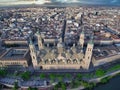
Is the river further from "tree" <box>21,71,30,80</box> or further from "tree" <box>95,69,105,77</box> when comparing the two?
"tree" <box>21,71,30,80</box>

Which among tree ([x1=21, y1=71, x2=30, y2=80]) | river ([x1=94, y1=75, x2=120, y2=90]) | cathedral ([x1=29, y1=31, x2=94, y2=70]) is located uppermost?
cathedral ([x1=29, y1=31, x2=94, y2=70])

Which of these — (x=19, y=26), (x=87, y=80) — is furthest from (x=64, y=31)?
(x=87, y=80)

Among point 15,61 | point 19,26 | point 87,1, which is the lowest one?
point 15,61

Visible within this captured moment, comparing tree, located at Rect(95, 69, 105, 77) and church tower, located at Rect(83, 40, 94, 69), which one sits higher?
church tower, located at Rect(83, 40, 94, 69)

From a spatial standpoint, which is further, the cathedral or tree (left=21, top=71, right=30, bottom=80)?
the cathedral

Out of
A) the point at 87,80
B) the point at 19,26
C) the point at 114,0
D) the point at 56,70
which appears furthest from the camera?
the point at 114,0

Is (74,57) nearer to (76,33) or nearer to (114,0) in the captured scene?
(76,33)

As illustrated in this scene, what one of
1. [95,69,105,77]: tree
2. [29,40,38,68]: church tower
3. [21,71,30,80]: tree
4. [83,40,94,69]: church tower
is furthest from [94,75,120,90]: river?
[21,71,30,80]: tree

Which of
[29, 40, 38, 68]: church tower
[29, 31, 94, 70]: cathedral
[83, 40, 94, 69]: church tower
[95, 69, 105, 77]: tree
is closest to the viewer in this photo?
[29, 40, 38, 68]: church tower

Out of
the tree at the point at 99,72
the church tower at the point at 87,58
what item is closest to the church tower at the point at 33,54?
the church tower at the point at 87,58

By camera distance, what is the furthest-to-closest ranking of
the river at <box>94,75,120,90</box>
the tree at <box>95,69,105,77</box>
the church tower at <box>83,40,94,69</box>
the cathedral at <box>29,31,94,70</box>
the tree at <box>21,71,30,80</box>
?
1. the cathedral at <box>29,31,94,70</box>
2. the tree at <box>95,69,105,77</box>
3. the river at <box>94,75,120,90</box>
4. the tree at <box>21,71,30,80</box>
5. the church tower at <box>83,40,94,69</box>

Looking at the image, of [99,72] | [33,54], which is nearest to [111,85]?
[99,72]
